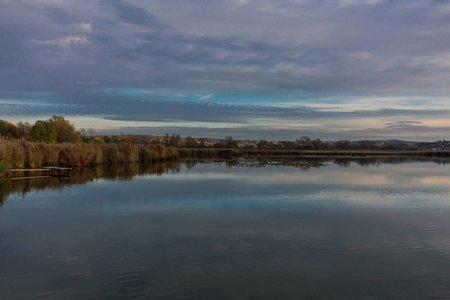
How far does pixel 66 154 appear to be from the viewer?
73.4ft

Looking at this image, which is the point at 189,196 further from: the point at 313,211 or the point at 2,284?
the point at 2,284

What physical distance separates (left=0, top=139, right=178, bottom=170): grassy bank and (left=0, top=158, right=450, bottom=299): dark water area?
7574 mm

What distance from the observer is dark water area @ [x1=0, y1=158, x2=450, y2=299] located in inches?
183

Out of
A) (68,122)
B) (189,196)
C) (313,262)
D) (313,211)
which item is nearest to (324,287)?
(313,262)

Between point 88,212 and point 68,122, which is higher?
point 68,122

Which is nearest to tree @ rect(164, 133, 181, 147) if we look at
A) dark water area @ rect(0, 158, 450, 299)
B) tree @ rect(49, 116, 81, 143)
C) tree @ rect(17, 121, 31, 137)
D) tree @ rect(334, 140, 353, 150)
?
tree @ rect(49, 116, 81, 143)

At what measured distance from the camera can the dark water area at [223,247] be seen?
4.66 m

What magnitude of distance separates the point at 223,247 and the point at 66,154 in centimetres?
1891

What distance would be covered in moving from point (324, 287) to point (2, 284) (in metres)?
4.16

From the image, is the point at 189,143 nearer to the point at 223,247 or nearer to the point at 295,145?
the point at 295,145

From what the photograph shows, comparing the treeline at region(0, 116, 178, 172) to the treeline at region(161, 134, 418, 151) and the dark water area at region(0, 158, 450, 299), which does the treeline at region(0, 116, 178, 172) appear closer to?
the dark water area at region(0, 158, 450, 299)

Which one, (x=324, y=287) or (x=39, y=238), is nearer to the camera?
(x=324, y=287)

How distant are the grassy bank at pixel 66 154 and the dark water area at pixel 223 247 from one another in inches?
298

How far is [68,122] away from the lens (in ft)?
175
